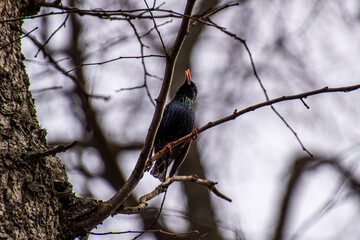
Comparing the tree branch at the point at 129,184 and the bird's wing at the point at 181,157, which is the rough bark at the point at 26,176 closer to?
the tree branch at the point at 129,184

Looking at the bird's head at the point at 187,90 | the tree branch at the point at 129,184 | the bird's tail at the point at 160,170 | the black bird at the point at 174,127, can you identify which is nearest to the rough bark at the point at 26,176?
the tree branch at the point at 129,184

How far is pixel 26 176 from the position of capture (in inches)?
73.6

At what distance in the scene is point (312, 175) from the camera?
6.20 metres

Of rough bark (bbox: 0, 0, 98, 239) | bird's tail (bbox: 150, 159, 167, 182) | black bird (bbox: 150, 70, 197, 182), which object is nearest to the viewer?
rough bark (bbox: 0, 0, 98, 239)

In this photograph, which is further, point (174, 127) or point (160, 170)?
point (174, 127)

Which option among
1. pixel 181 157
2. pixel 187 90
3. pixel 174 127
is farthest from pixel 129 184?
pixel 187 90

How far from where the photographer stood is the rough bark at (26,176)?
176 centimetres

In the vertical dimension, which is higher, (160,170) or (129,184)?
(160,170)

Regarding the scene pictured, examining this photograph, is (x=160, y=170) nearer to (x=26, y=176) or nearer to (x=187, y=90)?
(x=187, y=90)

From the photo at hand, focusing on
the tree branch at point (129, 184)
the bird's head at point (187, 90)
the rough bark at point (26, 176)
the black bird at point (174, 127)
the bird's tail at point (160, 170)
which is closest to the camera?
the rough bark at point (26, 176)

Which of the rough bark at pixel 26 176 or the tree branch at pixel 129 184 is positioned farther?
the tree branch at pixel 129 184

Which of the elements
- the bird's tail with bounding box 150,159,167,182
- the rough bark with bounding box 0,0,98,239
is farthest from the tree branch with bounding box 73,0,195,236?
the bird's tail with bounding box 150,159,167,182

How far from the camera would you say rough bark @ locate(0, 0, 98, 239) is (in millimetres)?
1764

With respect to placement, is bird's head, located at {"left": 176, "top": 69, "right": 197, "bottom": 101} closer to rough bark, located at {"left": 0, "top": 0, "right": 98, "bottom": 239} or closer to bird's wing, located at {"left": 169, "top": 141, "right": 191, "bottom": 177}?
bird's wing, located at {"left": 169, "top": 141, "right": 191, "bottom": 177}
